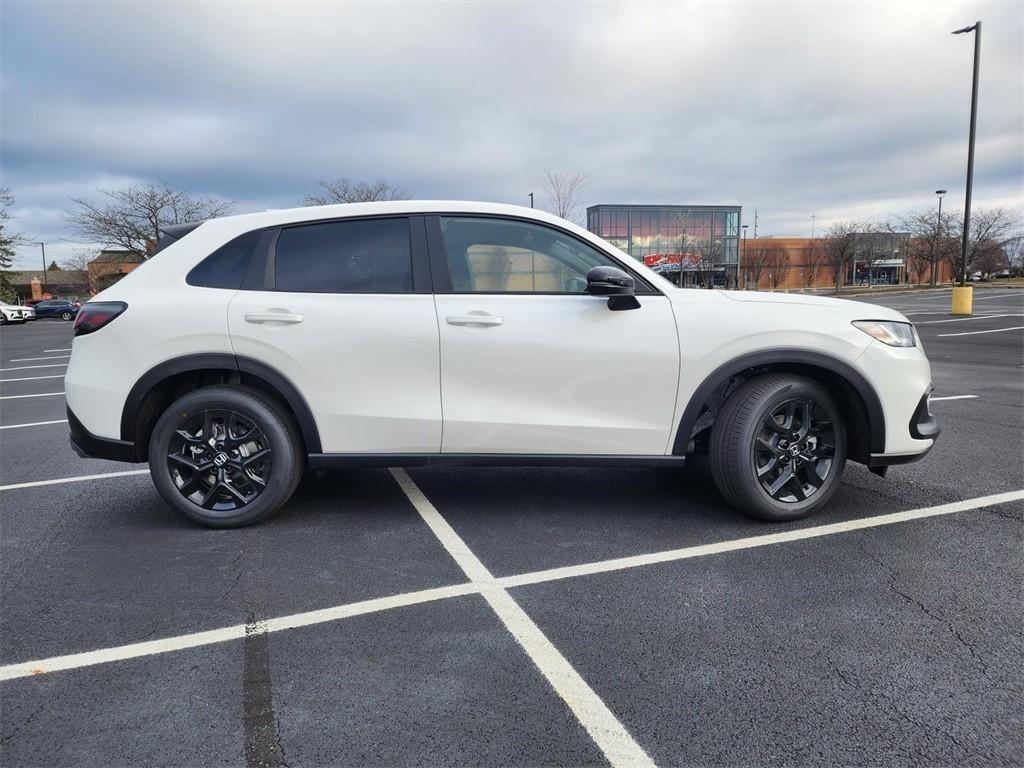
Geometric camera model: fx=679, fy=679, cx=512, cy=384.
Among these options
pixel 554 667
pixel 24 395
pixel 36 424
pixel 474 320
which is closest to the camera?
pixel 554 667

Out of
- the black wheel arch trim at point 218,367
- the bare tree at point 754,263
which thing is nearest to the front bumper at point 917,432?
the black wheel arch trim at point 218,367

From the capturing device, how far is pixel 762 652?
248 cm

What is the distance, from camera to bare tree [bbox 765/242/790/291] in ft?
224

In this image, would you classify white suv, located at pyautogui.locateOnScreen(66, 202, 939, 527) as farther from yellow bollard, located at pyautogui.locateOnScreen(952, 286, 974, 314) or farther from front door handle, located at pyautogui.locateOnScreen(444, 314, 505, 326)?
yellow bollard, located at pyautogui.locateOnScreen(952, 286, 974, 314)

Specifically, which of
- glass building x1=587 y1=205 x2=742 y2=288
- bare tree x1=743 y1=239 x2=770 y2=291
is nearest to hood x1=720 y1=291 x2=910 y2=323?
glass building x1=587 y1=205 x2=742 y2=288

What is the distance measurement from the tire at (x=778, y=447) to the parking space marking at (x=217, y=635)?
1583mm

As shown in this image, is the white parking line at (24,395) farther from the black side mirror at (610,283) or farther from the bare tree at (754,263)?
the bare tree at (754,263)

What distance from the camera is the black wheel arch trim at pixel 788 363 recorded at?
3627 mm

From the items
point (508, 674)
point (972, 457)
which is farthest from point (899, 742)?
point (972, 457)

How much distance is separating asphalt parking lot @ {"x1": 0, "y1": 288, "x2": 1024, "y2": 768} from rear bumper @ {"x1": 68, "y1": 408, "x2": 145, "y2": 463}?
0.44 metres

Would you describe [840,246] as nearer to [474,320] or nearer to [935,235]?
[935,235]

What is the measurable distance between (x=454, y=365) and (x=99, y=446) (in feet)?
6.58

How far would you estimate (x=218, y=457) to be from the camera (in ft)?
12.2

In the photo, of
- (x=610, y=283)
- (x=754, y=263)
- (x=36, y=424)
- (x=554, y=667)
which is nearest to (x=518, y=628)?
(x=554, y=667)
